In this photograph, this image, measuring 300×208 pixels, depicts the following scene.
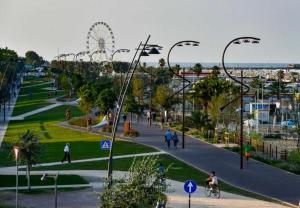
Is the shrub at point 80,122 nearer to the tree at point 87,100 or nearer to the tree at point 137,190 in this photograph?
the tree at point 87,100

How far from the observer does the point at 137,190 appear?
17.3 m

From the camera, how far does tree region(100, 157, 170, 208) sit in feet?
56.7

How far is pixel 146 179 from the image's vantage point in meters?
17.8

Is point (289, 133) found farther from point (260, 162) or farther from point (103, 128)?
point (260, 162)

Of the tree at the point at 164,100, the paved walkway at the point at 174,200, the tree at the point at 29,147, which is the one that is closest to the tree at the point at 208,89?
the tree at the point at 164,100

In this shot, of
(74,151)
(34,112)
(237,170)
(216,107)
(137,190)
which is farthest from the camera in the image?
(34,112)

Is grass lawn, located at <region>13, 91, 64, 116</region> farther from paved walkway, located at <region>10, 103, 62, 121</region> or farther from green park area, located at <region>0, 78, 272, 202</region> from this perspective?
green park area, located at <region>0, 78, 272, 202</region>

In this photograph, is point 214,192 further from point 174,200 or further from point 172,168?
point 172,168

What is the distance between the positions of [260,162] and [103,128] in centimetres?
1933

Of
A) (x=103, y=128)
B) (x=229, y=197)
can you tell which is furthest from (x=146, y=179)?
(x=103, y=128)

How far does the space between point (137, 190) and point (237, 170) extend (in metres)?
19.8

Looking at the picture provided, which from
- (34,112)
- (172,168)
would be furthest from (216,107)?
(34,112)

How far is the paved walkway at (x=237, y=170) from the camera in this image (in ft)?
101

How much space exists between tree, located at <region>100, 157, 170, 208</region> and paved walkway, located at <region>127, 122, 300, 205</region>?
1150 cm
